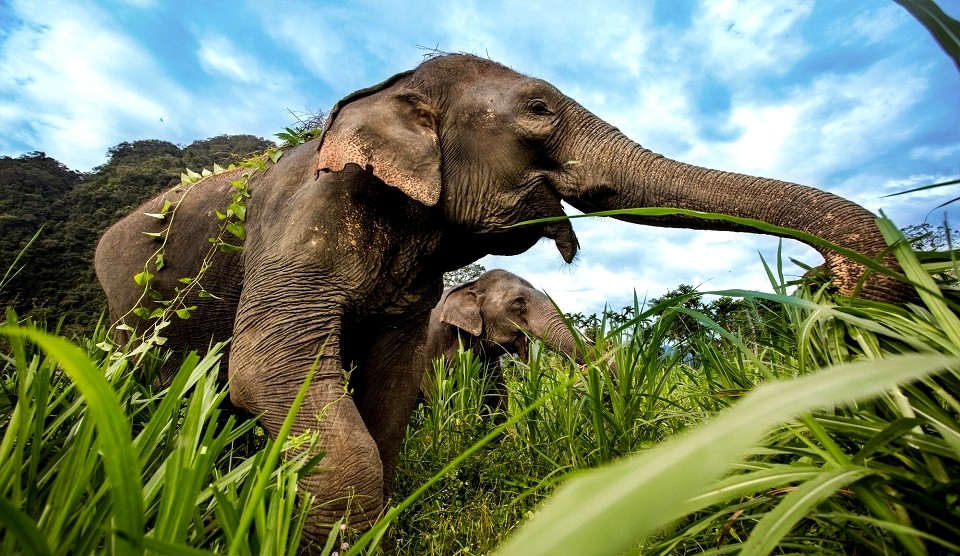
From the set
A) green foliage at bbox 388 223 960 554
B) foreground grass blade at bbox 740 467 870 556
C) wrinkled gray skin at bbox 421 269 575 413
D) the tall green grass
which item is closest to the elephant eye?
green foliage at bbox 388 223 960 554

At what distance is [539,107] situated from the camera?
3641 mm

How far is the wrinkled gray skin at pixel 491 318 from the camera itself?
9.09 metres

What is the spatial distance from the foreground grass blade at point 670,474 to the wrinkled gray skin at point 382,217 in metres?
2.49

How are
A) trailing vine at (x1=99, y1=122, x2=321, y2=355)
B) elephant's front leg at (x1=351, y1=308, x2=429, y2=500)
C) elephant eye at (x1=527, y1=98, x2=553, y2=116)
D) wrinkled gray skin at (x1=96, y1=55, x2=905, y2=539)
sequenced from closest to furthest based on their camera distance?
1. wrinkled gray skin at (x1=96, y1=55, x2=905, y2=539)
2. elephant eye at (x1=527, y1=98, x2=553, y2=116)
3. trailing vine at (x1=99, y1=122, x2=321, y2=355)
4. elephant's front leg at (x1=351, y1=308, x2=429, y2=500)

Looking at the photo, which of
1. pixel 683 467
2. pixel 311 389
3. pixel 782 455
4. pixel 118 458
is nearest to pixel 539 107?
pixel 311 389

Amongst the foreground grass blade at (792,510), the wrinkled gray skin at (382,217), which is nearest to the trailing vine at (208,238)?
the wrinkled gray skin at (382,217)

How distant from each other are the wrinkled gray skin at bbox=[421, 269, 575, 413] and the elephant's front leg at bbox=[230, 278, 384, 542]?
559 cm

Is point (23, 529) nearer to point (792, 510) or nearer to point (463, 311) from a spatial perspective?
point (792, 510)

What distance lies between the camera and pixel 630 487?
336 millimetres

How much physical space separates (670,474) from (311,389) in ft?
9.23

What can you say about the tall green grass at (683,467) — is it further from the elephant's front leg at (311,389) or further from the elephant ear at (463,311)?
the elephant ear at (463,311)

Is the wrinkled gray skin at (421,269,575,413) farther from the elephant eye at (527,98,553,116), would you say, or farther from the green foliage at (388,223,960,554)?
the green foliage at (388,223,960,554)

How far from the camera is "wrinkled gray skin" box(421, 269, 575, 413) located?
909cm

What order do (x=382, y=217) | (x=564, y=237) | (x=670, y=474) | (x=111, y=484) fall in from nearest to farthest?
(x=670, y=474), (x=111, y=484), (x=382, y=217), (x=564, y=237)
